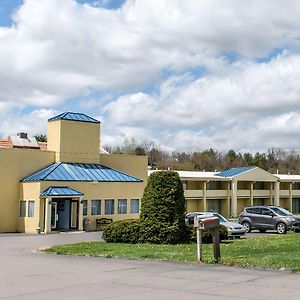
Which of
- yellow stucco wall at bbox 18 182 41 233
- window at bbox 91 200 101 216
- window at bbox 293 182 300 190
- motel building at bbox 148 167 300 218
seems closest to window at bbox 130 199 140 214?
window at bbox 91 200 101 216

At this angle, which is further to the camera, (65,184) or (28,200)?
(65,184)

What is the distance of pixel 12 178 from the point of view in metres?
36.4

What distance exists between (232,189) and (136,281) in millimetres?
47219

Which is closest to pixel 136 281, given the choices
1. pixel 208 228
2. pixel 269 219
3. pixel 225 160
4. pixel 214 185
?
pixel 208 228

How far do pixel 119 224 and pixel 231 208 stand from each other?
36763 mm

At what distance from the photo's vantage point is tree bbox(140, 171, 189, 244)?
910 inches

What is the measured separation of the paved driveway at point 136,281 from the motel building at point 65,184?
19.0m

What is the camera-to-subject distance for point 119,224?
2409 cm

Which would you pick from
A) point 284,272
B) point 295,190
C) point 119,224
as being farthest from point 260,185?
point 284,272

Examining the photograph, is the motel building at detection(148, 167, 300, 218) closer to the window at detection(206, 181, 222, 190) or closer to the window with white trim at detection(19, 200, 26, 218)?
the window at detection(206, 181, 222, 190)

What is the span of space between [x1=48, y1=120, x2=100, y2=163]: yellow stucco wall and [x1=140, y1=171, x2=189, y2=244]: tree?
617 inches

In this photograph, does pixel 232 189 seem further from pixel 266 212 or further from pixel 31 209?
pixel 31 209

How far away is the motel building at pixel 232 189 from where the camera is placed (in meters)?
56.3

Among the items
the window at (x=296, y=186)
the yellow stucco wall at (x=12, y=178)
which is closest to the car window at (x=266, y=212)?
the yellow stucco wall at (x=12, y=178)
